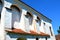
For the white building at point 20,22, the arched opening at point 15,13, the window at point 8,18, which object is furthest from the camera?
the arched opening at point 15,13

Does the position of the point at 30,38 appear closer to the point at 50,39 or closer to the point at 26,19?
the point at 26,19

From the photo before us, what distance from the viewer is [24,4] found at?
24.2 metres

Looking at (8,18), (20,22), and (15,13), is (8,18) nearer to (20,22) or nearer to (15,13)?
(15,13)

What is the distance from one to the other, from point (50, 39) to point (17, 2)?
1325 cm

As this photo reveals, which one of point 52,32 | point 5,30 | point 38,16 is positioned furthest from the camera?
point 52,32

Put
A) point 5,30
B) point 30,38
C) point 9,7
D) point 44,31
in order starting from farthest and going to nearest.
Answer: point 44,31, point 30,38, point 9,7, point 5,30

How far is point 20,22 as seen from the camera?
23.4m

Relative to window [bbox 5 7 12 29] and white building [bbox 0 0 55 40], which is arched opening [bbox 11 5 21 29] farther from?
window [bbox 5 7 12 29]

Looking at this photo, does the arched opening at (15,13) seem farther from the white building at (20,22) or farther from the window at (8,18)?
the window at (8,18)

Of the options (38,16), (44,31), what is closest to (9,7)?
(38,16)

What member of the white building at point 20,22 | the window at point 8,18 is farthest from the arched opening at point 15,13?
the window at point 8,18

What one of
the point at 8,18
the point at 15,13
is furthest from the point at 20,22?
the point at 8,18

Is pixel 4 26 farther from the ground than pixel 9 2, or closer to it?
closer to it

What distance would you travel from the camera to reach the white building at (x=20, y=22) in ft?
62.2
